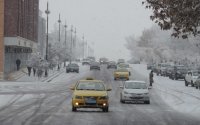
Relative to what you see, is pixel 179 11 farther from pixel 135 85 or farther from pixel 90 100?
pixel 135 85

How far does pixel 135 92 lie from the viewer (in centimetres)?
3569

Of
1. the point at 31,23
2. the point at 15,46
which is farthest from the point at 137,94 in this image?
the point at 31,23

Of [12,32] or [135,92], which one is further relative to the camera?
[12,32]

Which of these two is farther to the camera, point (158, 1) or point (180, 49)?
point (180, 49)

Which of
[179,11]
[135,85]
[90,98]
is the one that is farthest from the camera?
[135,85]

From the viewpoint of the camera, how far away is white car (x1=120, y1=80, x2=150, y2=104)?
117ft

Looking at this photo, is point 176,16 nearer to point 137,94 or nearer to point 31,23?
point 137,94

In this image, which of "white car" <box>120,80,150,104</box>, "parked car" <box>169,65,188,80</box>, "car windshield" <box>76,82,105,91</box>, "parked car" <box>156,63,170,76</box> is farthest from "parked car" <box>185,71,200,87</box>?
"car windshield" <box>76,82,105,91</box>

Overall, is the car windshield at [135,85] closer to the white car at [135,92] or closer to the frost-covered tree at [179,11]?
the white car at [135,92]

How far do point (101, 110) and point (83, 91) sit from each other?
8.36 ft

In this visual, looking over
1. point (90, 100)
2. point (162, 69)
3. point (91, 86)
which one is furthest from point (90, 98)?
point (162, 69)

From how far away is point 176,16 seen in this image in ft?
72.3

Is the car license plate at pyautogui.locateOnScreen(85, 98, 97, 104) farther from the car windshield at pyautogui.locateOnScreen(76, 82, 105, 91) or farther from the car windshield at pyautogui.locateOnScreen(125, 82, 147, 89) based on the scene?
the car windshield at pyautogui.locateOnScreen(125, 82, 147, 89)

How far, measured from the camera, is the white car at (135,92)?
3578 centimetres
